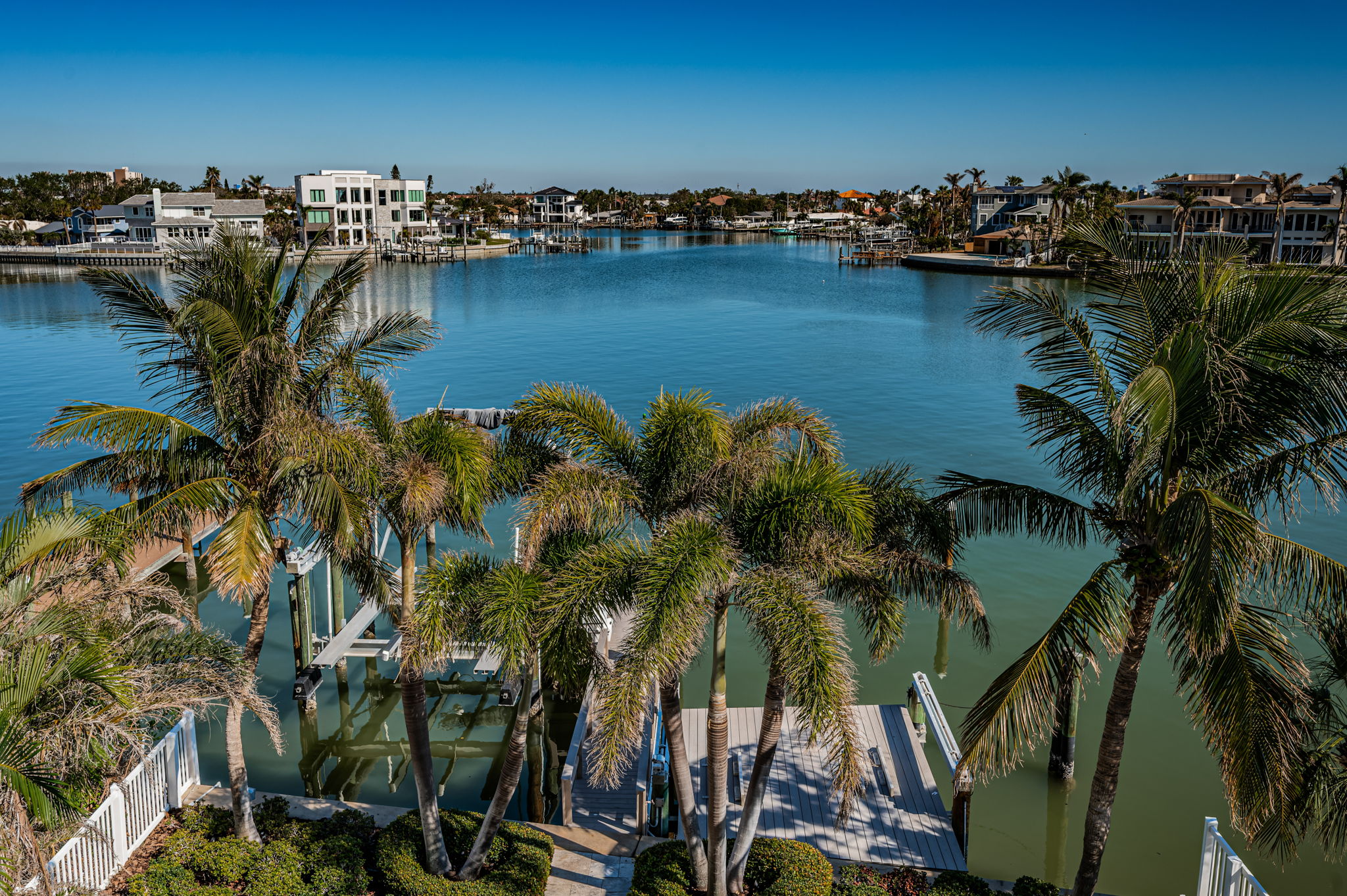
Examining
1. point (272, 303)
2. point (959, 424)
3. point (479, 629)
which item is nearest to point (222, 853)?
point (479, 629)

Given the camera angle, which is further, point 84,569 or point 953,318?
point 953,318

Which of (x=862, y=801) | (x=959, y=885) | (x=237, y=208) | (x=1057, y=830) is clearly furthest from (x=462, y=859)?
(x=237, y=208)

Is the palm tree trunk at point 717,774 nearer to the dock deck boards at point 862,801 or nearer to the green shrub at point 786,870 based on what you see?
the green shrub at point 786,870

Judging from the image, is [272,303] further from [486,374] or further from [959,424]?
[486,374]

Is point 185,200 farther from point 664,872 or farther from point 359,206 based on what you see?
point 664,872

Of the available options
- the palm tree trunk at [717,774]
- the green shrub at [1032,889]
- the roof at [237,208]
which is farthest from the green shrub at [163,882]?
the roof at [237,208]

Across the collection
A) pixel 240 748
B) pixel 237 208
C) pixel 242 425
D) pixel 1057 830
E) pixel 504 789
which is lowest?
pixel 1057 830
